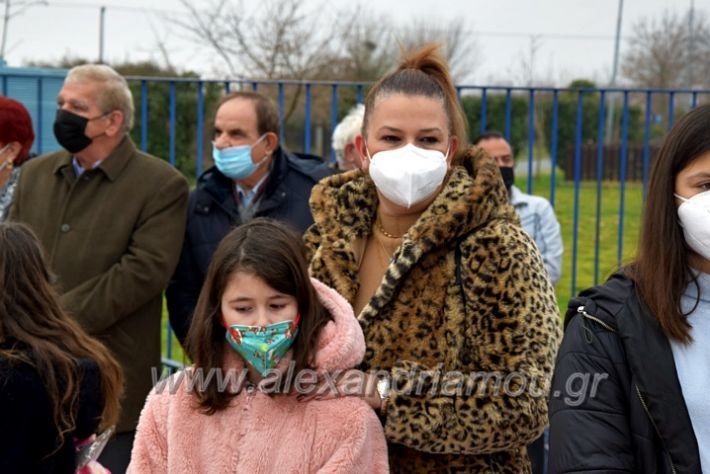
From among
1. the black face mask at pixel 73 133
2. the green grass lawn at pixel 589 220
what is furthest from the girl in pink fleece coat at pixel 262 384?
the green grass lawn at pixel 589 220

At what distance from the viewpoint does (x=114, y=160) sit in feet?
16.3

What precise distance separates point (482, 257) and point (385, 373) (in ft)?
1.48

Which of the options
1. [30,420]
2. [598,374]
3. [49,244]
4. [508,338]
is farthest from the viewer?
[49,244]

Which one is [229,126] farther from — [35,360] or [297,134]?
[297,134]

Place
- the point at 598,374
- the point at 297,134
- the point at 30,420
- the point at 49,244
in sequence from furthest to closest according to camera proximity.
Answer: the point at 297,134, the point at 49,244, the point at 30,420, the point at 598,374

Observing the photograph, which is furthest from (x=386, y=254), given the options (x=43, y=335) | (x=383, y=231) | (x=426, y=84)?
(x=43, y=335)

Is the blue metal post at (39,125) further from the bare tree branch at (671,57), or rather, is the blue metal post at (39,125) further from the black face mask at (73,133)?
the bare tree branch at (671,57)

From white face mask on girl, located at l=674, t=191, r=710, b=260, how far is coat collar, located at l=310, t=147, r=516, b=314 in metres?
0.65

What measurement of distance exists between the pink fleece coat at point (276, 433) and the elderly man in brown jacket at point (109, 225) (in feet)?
5.75

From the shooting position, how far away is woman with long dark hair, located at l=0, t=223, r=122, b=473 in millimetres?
3076

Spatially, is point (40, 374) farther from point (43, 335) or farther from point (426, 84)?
point (426, 84)

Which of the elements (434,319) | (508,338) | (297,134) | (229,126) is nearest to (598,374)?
(508,338)

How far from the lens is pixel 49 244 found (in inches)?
192

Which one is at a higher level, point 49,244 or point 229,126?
point 229,126
